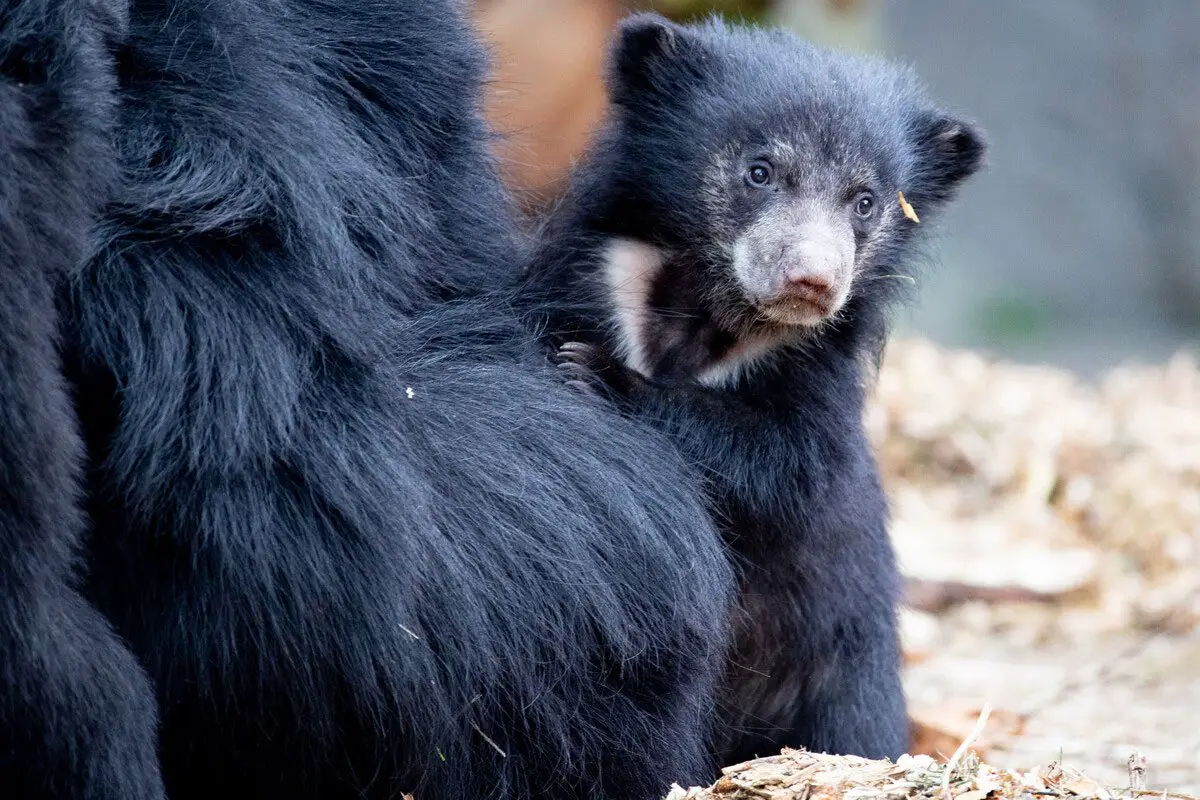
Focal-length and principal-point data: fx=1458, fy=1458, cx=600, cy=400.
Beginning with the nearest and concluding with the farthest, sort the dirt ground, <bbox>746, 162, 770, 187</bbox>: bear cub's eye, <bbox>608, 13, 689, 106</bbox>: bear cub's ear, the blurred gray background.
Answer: <bbox>746, 162, 770, 187</bbox>: bear cub's eye, <bbox>608, 13, 689, 106</bbox>: bear cub's ear, the dirt ground, the blurred gray background

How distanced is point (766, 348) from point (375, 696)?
1.38 m

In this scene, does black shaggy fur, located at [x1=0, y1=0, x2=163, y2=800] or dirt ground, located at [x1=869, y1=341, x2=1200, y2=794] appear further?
dirt ground, located at [x1=869, y1=341, x2=1200, y2=794]

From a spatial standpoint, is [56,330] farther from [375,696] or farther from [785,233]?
[785,233]

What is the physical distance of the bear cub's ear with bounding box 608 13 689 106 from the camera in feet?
11.2

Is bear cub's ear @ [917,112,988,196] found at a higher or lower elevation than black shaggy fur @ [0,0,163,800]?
higher

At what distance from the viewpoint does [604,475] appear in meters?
2.37

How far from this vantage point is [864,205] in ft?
10.9

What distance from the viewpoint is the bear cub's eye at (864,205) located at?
331 centimetres

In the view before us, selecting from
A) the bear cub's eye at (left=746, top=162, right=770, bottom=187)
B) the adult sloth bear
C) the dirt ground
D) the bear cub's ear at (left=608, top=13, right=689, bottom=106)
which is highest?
the bear cub's ear at (left=608, top=13, right=689, bottom=106)

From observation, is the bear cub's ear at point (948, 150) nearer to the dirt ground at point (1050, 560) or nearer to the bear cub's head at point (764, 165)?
the bear cub's head at point (764, 165)

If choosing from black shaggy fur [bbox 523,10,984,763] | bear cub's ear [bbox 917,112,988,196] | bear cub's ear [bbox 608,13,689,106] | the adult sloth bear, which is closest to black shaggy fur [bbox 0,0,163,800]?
the adult sloth bear

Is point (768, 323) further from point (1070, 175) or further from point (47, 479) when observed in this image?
point (1070, 175)

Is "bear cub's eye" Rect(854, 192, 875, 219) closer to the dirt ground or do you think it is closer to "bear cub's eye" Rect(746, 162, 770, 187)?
"bear cub's eye" Rect(746, 162, 770, 187)

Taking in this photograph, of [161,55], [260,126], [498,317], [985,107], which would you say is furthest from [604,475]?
[985,107]
